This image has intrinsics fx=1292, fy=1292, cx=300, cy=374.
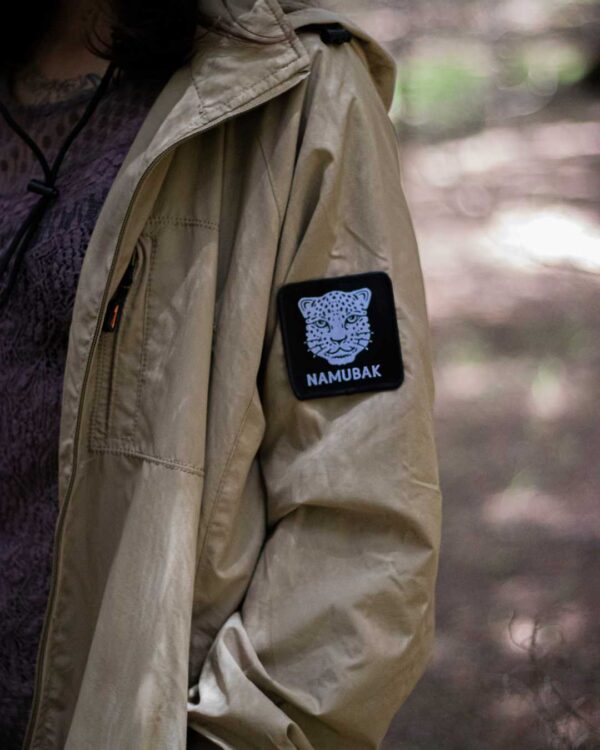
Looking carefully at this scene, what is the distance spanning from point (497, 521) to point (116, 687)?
1.33m

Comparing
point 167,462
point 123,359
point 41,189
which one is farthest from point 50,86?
point 167,462

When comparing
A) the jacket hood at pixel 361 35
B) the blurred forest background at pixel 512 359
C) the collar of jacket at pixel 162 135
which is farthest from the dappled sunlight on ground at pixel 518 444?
the collar of jacket at pixel 162 135

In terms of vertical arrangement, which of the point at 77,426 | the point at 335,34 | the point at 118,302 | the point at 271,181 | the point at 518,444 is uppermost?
the point at 335,34

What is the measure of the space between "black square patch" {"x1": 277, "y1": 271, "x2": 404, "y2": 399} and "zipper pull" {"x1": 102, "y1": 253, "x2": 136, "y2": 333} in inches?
6.0

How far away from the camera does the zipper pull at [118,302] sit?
1.27m

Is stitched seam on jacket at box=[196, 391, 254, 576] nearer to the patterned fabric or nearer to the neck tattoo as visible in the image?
the patterned fabric

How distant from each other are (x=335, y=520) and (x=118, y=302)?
30cm

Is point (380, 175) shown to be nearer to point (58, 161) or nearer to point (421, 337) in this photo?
point (421, 337)

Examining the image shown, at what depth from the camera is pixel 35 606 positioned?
136 centimetres

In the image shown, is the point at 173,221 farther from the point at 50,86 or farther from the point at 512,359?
the point at 512,359

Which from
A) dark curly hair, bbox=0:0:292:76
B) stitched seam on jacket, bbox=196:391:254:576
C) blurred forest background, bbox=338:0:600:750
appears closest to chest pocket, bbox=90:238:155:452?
stitched seam on jacket, bbox=196:391:254:576

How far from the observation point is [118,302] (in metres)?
1.28

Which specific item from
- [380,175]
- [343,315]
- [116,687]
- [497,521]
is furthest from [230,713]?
[497,521]

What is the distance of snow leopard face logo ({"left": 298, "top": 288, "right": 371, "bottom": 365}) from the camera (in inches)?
49.9
